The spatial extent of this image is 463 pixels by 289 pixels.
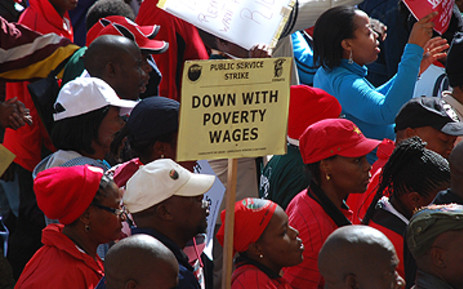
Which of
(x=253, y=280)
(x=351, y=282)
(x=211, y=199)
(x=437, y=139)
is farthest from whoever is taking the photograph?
(x=437, y=139)

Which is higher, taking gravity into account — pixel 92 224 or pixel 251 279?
pixel 92 224

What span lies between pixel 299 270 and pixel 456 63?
7.89 ft

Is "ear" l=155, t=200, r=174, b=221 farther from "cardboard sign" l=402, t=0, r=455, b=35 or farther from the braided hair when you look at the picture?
"cardboard sign" l=402, t=0, r=455, b=35

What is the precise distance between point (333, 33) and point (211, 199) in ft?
7.28

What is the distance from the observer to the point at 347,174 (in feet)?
17.7

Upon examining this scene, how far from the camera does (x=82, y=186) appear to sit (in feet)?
15.2

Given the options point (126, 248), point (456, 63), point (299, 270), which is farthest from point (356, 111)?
point (126, 248)

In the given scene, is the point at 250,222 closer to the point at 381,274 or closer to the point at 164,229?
the point at 164,229

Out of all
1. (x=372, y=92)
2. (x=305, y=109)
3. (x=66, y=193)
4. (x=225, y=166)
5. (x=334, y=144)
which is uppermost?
(x=66, y=193)

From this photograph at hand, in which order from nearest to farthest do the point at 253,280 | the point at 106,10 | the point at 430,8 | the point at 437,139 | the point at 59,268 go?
1. the point at 59,268
2. the point at 253,280
3. the point at 437,139
4. the point at 430,8
5. the point at 106,10

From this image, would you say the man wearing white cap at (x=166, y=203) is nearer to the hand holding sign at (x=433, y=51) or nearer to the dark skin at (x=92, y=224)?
the dark skin at (x=92, y=224)

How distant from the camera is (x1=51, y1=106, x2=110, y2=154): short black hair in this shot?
553 cm

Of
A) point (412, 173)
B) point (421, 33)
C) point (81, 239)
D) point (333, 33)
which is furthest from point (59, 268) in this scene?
point (421, 33)

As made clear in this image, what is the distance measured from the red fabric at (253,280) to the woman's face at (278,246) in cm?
8
